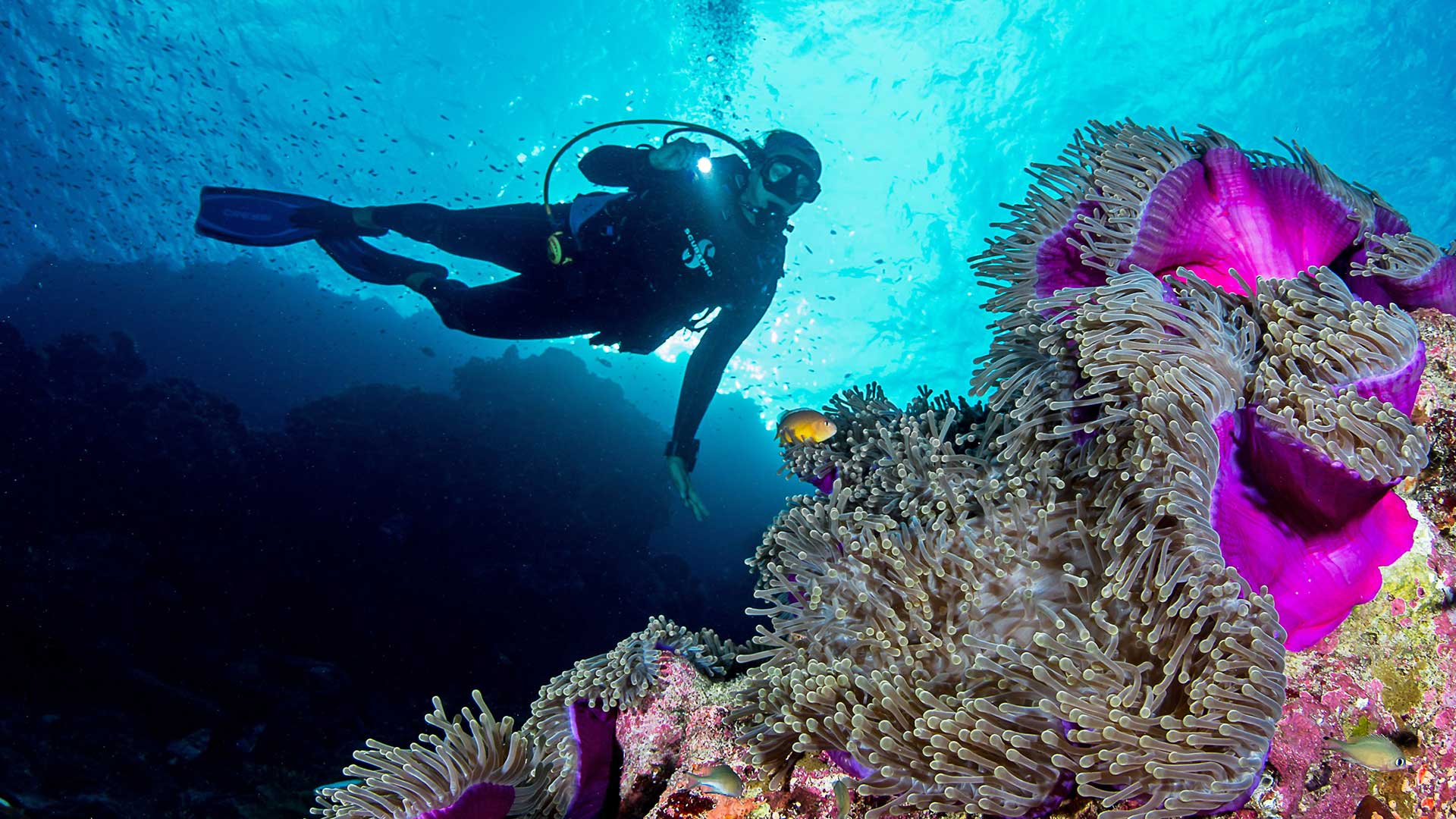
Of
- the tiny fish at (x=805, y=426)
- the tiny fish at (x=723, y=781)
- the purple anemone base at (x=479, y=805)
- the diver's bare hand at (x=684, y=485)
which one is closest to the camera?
the tiny fish at (x=723, y=781)

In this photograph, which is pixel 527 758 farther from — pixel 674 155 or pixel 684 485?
pixel 674 155

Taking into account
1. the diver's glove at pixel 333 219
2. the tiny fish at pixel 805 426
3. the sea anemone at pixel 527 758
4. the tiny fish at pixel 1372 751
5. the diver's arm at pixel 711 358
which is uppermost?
the diver's glove at pixel 333 219

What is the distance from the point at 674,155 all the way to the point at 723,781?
6.53 meters

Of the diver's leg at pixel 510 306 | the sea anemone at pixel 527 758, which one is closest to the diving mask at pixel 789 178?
the diver's leg at pixel 510 306

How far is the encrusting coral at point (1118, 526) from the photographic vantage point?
135 cm

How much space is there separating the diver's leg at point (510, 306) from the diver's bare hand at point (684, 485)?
2278 mm

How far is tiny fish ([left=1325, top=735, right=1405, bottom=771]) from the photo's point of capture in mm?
1379

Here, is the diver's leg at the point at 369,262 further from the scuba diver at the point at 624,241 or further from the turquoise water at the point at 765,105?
the turquoise water at the point at 765,105

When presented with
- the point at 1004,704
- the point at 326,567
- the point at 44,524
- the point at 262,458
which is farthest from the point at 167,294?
the point at 1004,704

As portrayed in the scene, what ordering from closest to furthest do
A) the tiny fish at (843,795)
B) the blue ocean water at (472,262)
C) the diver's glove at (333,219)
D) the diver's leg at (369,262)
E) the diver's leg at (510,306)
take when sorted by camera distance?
the tiny fish at (843,795) → the diver's leg at (510,306) → the diver's glove at (333,219) → the diver's leg at (369,262) → the blue ocean water at (472,262)

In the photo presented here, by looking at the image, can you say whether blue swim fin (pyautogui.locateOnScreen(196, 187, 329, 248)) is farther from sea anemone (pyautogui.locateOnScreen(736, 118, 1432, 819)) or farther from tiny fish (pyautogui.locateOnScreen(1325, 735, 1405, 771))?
tiny fish (pyautogui.locateOnScreen(1325, 735, 1405, 771))

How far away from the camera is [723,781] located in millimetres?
1832

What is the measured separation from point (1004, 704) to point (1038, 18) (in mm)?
18962

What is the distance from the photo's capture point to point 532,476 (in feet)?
44.3
